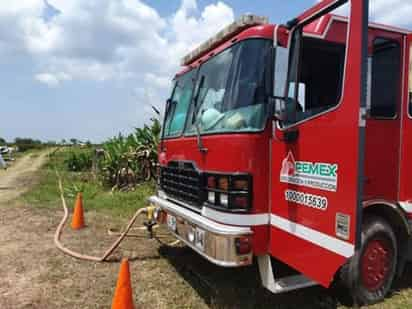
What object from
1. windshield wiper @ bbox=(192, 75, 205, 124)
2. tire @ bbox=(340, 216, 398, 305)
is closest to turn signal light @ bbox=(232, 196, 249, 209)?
tire @ bbox=(340, 216, 398, 305)

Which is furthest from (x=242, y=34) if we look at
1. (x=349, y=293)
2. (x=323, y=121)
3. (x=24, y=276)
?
(x=24, y=276)

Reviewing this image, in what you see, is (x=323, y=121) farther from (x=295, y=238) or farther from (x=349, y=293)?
(x=349, y=293)

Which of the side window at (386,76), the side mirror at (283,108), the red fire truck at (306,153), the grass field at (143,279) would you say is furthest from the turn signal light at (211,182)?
the side window at (386,76)

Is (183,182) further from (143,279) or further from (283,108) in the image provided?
(283,108)

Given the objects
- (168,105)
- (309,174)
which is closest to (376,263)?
(309,174)

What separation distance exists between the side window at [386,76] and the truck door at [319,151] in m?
0.54

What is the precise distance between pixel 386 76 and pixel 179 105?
233 centimetres

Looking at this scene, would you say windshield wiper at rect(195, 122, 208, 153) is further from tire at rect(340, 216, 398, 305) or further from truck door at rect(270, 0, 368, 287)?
tire at rect(340, 216, 398, 305)

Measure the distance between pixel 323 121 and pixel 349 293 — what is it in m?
1.68

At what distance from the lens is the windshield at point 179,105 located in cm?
405

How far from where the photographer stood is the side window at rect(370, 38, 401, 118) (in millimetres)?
3193

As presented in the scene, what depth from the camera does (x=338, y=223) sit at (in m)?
2.34

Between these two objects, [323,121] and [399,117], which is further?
[399,117]

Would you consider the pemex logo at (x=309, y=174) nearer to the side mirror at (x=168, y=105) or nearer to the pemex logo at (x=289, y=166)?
the pemex logo at (x=289, y=166)
